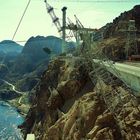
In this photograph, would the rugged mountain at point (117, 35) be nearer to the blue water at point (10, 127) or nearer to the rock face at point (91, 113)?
the rock face at point (91, 113)

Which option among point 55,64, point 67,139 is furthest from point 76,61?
point 67,139

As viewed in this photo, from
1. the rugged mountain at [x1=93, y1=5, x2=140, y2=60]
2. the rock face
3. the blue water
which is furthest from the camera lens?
the blue water

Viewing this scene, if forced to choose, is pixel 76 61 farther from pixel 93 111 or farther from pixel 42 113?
pixel 93 111

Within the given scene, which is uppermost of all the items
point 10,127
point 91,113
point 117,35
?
point 117,35

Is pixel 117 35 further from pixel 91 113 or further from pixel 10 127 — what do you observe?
pixel 91 113

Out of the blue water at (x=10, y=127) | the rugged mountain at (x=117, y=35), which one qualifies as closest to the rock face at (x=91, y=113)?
the rugged mountain at (x=117, y=35)

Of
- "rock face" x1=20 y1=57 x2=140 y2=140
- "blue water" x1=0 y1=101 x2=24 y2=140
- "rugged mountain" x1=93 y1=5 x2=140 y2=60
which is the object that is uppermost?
"rugged mountain" x1=93 y1=5 x2=140 y2=60

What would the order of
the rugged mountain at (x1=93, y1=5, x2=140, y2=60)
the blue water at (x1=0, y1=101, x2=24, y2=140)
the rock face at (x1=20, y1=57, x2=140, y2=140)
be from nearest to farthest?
the rock face at (x1=20, y1=57, x2=140, y2=140) < the rugged mountain at (x1=93, y1=5, x2=140, y2=60) < the blue water at (x1=0, y1=101, x2=24, y2=140)

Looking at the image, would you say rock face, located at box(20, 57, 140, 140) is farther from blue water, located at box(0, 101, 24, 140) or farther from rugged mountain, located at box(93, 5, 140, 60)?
blue water, located at box(0, 101, 24, 140)

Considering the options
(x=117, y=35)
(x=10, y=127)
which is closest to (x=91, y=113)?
(x=117, y=35)

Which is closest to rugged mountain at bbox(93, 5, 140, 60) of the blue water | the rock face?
the rock face

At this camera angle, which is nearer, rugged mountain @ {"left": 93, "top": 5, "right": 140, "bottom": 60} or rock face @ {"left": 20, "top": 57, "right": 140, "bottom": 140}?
rock face @ {"left": 20, "top": 57, "right": 140, "bottom": 140}

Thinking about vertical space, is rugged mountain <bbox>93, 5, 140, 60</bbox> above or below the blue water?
above
